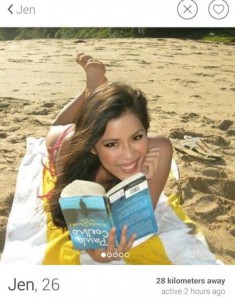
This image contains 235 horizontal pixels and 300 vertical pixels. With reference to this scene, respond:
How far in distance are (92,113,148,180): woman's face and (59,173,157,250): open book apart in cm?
5

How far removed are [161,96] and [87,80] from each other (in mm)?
211

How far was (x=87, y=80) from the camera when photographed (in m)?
1.71

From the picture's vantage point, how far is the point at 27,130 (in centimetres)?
179

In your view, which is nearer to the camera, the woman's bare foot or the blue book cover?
the blue book cover

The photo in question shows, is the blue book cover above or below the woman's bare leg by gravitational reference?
below

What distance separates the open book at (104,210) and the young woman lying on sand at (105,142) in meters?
0.03
